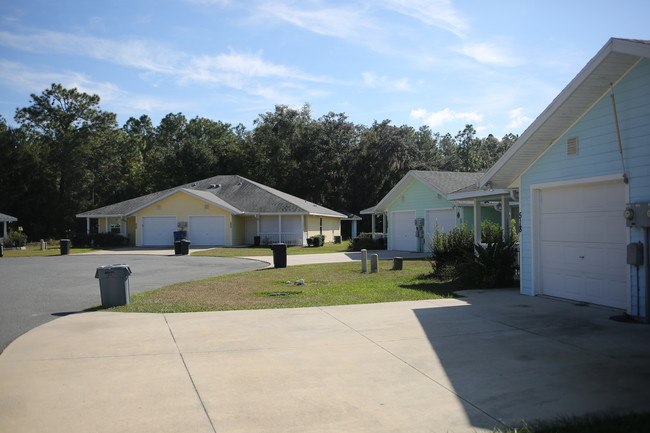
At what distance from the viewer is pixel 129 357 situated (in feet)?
21.9

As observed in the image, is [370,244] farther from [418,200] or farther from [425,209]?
[425,209]

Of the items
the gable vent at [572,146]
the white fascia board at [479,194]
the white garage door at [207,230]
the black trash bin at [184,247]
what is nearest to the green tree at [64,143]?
the white garage door at [207,230]

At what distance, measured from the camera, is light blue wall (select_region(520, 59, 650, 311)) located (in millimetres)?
8492

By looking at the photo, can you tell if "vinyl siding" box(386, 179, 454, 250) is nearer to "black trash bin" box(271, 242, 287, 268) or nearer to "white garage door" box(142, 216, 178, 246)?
"black trash bin" box(271, 242, 287, 268)

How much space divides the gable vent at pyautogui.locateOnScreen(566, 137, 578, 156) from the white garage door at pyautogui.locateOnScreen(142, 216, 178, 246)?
106 feet

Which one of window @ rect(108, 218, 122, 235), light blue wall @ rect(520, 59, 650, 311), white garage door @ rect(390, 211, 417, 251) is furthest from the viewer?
window @ rect(108, 218, 122, 235)

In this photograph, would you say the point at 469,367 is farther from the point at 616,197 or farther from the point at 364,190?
the point at 364,190

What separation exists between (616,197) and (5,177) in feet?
186

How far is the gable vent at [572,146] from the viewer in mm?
10234

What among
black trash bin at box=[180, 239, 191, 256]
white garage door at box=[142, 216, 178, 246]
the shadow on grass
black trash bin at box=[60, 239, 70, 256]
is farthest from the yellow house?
the shadow on grass

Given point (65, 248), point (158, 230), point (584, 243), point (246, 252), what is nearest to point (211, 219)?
point (158, 230)

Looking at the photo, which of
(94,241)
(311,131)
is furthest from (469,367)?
(311,131)

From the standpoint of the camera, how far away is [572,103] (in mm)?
9695

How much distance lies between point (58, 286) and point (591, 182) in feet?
45.6
